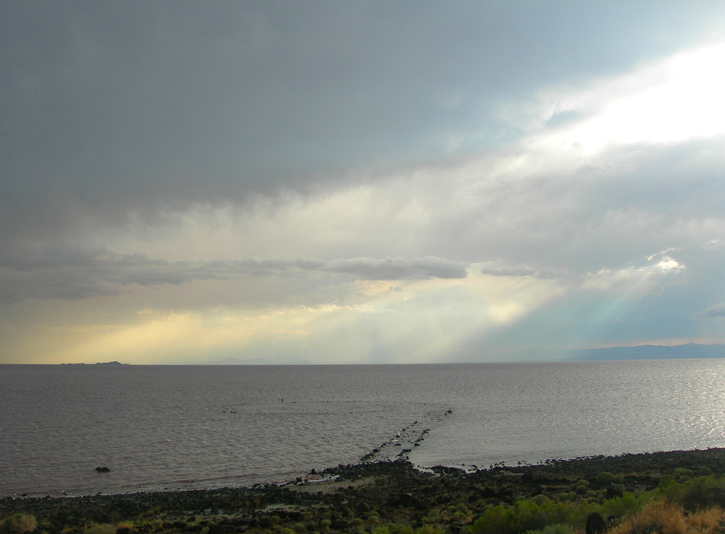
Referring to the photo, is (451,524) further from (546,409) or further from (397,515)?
(546,409)

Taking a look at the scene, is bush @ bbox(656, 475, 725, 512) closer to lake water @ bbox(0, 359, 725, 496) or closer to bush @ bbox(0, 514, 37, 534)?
lake water @ bbox(0, 359, 725, 496)

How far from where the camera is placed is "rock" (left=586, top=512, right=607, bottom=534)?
1563cm

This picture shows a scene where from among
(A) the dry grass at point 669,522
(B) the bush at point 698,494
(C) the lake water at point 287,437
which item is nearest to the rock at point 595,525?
(A) the dry grass at point 669,522

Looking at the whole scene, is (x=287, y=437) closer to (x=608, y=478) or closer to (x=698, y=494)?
(x=608, y=478)

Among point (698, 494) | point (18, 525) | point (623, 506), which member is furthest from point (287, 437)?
point (698, 494)

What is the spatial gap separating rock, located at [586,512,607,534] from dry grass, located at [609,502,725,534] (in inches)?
17.1

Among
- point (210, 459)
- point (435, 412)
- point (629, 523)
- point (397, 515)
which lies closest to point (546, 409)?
point (435, 412)

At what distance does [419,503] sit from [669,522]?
1486 centimetres

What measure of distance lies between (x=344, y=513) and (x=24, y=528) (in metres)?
14.6

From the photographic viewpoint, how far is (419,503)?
2734 centimetres

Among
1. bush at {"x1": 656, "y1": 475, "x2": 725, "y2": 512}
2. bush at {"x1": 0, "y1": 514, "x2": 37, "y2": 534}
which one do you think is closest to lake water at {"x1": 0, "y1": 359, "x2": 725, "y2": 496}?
bush at {"x1": 0, "y1": 514, "x2": 37, "y2": 534}

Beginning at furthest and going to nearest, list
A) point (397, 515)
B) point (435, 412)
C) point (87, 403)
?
1. point (87, 403)
2. point (435, 412)
3. point (397, 515)

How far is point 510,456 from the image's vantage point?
46250 mm

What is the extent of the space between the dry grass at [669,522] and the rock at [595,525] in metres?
0.43
